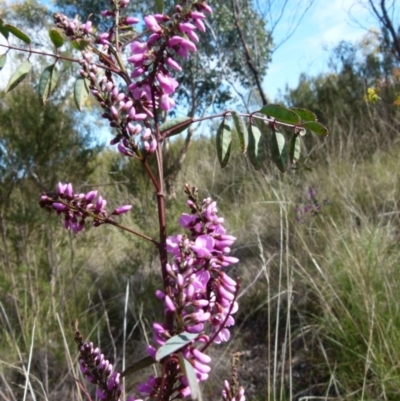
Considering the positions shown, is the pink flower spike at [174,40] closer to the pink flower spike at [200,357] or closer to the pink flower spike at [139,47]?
the pink flower spike at [139,47]

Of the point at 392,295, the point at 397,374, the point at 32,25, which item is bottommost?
the point at 397,374

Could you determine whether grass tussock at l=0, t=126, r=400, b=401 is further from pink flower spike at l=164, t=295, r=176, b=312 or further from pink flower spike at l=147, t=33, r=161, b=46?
pink flower spike at l=164, t=295, r=176, b=312

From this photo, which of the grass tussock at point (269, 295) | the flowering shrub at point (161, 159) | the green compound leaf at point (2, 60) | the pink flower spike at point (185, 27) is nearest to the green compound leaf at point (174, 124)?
the flowering shrub at point (161, 159)

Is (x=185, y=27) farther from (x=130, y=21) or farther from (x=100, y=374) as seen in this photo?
(x=100, y=374)

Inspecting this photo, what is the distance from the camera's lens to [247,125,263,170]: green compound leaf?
648 mm

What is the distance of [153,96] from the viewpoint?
1.93 feet

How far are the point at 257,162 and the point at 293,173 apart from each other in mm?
3657

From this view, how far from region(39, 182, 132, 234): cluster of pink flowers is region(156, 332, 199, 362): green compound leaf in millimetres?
195

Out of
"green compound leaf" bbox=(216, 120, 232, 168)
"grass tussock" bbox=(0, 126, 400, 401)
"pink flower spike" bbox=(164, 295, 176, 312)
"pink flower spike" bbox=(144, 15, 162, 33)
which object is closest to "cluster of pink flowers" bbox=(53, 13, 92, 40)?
"pink flower spike" bbox=(144, 15, 162, 33)

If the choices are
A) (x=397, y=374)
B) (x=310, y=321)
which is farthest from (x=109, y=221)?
(x=310, y=321)

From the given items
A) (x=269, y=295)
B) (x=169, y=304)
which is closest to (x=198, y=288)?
(x=169, y=304)

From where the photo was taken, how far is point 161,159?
0.60 meters

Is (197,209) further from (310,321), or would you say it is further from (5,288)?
(5,288)

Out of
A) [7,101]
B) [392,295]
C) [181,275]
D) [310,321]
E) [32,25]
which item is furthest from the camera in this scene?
[32,25]
